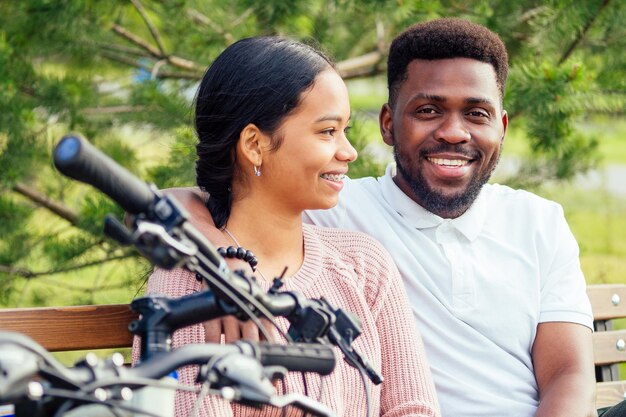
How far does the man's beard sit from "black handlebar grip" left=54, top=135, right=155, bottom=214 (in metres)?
1.66

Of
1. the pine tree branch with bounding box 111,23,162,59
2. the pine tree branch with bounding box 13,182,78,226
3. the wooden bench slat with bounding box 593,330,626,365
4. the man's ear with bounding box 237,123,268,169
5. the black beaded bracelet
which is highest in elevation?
the pine tree branch with bounding box 111,23,162,59

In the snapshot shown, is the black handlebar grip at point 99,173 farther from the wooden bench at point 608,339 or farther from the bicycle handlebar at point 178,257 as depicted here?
the wooden bench at point 608,339

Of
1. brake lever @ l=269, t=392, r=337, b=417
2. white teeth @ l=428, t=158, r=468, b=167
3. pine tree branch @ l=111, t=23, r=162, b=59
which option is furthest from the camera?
pine tree branch @ l=111, t=23, r=162, b=59

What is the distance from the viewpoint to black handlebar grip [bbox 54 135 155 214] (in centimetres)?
135

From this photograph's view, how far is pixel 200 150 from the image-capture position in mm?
2666

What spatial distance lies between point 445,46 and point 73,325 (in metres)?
1.37

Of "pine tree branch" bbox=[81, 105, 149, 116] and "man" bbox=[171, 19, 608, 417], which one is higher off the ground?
"pine tree branch" bbox=[81, 105, 149, 116]

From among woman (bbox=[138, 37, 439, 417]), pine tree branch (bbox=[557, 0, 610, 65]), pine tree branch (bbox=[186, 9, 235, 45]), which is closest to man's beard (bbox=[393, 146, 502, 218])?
woman (bbox=[138, 37, 439, 417])

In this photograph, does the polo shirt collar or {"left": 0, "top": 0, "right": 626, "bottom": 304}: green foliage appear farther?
{"left": 0, "top": 0, "right": 626, "bottom": 304}: green foliage

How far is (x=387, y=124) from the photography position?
320cm

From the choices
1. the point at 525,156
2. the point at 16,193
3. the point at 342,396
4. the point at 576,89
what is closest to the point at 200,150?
the point at 342,396

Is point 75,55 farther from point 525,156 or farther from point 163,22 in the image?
point 525,156

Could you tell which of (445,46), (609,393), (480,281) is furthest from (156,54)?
(609,393)

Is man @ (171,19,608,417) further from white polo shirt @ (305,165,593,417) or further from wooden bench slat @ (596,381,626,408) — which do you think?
wooden bench slat @ (596,381,626,408)
